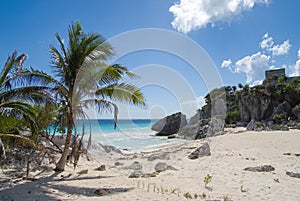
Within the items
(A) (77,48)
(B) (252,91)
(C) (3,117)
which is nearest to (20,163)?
(C) (3,117)

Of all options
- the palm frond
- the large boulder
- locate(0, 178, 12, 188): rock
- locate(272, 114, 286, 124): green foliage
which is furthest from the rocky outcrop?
locate(0, 178, 12, 188): rock

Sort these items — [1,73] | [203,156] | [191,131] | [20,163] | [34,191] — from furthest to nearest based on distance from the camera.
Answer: [191,131], [203,156], [20,163], [1,73], [34,191]

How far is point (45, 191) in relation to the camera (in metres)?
5.71

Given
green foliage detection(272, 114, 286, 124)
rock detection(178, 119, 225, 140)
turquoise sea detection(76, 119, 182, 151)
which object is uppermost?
green foliage detection(272, 114, 286, 124)

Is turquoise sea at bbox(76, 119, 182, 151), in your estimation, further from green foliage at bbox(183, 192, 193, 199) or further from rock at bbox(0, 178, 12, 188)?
green foliage at bbox(183, 192, 193, 199)

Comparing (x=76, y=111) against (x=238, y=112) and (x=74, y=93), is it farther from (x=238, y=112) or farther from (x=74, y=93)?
(x=238, y=112)

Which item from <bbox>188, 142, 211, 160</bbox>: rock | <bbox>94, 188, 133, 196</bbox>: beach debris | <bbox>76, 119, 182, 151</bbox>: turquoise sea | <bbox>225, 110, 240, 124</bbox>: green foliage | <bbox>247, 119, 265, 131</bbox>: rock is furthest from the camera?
<bbox>225, 110, 240, 124</bbox>: green foliage

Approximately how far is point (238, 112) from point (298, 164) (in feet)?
136

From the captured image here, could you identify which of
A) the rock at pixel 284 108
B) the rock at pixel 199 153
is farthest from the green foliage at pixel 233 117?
the rock at pixel 199 153

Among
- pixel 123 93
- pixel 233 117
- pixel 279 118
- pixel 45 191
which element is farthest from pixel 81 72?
pixel 233 117

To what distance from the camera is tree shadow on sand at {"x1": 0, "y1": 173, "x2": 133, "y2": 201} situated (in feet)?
17.2

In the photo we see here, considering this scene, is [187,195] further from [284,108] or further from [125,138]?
[284,108]

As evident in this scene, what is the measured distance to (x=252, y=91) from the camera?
146 ft

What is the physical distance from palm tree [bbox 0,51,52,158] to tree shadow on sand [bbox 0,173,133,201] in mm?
1693
